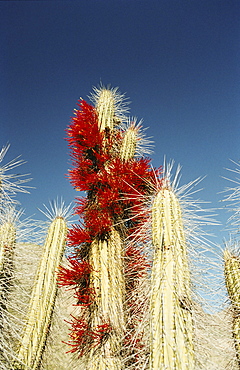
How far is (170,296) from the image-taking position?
4.53ft

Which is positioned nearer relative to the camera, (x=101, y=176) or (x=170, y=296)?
(x=170, y=296)

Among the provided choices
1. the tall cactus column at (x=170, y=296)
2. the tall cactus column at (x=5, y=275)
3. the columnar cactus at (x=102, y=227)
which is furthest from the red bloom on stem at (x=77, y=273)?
the tall cactus column at (x=170, y=296)

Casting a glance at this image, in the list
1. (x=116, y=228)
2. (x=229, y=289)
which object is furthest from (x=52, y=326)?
(x=229, y=289)

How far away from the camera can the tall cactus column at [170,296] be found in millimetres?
1280

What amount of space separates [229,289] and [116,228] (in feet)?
3.35

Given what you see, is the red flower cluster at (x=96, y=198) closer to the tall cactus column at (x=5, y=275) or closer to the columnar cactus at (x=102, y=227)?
the columnar cactus at (x=102, y=227)

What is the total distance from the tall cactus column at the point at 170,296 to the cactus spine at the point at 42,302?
1362 mm

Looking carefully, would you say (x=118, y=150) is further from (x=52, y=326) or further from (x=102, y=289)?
(x=52, y=326)

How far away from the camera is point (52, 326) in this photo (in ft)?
8.52

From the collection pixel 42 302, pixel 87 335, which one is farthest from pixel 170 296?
pixel 42 302

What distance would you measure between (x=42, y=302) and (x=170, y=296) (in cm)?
155

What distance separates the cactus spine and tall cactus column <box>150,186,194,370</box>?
53.6 inches

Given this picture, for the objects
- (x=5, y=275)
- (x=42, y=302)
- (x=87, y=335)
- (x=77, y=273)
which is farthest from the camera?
(x=42, y=302)

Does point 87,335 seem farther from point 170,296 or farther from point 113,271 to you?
point 170,296
